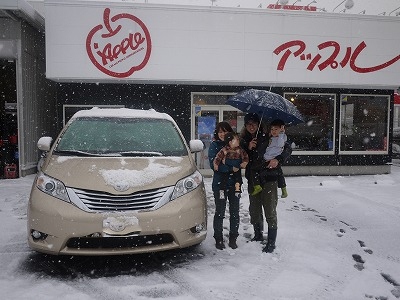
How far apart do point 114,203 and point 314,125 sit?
30.6 ft

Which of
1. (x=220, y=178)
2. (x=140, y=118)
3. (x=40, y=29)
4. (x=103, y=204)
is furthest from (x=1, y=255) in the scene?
(x=40, y=29)

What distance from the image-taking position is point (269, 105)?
430 centimetres

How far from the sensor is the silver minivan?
3.58m

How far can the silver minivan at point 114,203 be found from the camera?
11.7ft

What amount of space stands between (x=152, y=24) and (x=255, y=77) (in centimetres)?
324

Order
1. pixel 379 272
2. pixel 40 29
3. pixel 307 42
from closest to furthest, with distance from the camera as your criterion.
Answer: pixel 379 272 → pixel 307 42 → pixel 40 29

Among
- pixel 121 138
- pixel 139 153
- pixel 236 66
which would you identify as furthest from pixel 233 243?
pixel 236 66

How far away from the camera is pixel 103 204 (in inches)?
144

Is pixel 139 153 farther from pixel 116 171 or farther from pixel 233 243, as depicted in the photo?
pixel 233 243

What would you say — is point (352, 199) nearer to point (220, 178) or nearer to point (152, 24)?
point (220, 178)

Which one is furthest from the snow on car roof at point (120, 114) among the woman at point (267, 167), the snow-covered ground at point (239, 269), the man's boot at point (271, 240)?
the man's boot at point (271, 240)

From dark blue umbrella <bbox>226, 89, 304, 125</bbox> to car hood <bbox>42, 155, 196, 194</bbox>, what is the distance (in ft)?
3.61

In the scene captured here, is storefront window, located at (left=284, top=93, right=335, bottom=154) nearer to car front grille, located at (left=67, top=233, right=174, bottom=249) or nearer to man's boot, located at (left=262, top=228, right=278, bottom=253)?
man's boot, located at (left=262, top=228, right=278, bottom=253)

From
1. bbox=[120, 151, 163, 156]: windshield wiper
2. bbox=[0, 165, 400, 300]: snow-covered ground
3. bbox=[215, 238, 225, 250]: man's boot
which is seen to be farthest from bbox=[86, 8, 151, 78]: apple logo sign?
bbox=[215, 238, 225, 250]: man's boot
